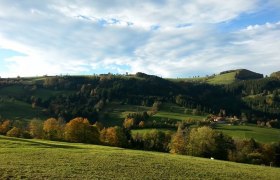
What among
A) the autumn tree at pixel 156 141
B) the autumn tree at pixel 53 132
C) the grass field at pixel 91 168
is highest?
the grass field at pixel 91 168

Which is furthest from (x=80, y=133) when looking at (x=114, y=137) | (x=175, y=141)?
(x=175, y=141)

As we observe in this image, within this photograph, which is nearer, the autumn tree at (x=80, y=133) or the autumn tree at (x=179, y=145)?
the autumn tree at (x=179, y=145)

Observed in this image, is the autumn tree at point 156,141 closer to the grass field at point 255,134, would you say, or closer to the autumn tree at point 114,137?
the autumn tree at point 114,137

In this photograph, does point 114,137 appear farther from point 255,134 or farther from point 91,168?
point 91,168

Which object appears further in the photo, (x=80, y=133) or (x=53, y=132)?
(x=53, y=132)

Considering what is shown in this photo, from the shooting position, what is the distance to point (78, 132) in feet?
398

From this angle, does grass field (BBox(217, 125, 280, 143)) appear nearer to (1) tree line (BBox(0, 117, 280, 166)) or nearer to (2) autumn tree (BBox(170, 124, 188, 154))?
(1) tree line (BBox(0, 117, 280, 166))

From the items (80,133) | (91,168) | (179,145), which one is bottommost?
(179,145)

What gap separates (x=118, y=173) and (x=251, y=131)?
16746cm

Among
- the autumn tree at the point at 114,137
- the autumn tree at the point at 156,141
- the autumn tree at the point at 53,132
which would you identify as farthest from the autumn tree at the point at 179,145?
the autumn tree at the point at 53,132

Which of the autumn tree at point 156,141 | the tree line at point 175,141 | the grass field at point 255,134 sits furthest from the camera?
the grass field at point 255,134

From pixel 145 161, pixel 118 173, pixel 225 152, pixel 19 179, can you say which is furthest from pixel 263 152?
pixel 19 179

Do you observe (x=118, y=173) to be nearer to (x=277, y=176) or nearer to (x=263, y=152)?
(x=277, y=176)

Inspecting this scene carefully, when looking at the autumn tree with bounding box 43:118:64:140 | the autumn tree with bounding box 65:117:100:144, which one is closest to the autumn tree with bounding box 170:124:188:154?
the autumn tree with bounding box 65:117:100:144
